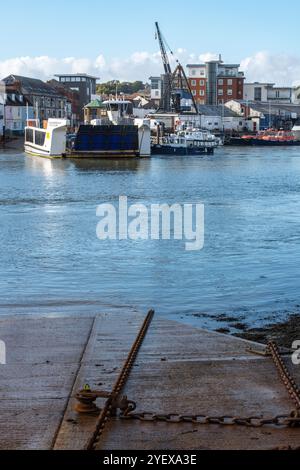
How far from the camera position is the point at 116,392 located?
5820mm

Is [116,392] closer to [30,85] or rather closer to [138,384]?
[138,384]

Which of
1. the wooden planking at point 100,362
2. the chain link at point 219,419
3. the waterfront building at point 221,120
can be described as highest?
Answer: the waterfront building at point 221,120

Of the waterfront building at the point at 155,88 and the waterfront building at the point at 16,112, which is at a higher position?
the waterfront building at the point at 155,88

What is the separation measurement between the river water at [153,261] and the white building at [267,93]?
99.0 meters

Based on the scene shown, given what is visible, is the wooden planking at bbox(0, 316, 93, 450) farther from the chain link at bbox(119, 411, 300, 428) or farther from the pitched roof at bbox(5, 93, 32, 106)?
the pitched roof at bbox(5, 93, 32, 106)

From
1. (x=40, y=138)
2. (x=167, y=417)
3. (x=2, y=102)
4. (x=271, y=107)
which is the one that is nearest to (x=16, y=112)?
(x=2, y=102)

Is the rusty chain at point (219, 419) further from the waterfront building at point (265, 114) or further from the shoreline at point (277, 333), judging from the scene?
the waterfront building at point (265, 114)

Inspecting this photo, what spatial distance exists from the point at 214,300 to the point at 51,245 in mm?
6591

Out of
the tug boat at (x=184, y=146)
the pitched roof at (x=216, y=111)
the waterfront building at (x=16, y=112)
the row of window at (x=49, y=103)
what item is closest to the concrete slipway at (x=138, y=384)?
the tug boat at (x=184, y=146)

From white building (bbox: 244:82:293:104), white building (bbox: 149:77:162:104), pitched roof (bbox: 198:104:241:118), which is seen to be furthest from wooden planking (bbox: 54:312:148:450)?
white building (bbox: 244:82:293:104)

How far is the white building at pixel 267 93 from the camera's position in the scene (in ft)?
426

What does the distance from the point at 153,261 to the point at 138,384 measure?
849 centimetres

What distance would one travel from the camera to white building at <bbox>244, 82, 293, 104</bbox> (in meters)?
130

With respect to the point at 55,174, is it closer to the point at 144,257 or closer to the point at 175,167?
the point at 175,167
